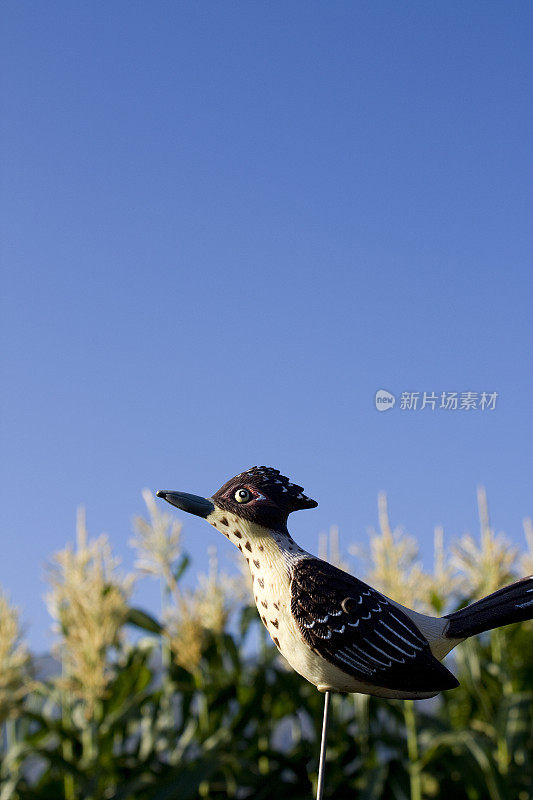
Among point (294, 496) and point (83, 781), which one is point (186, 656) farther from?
point (294, 496)

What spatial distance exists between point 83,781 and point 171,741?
0.56m

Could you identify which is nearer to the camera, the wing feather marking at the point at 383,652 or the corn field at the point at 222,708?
the wing feather marking at the point at 383,652

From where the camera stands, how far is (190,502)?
41.4 inches

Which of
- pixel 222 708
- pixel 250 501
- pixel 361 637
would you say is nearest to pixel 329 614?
pixel 361 637

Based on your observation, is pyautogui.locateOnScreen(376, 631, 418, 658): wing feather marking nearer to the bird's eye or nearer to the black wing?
the black wing

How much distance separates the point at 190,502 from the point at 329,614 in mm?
262

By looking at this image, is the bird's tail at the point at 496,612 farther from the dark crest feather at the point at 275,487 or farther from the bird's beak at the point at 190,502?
the bird's beak at the point at 190,502

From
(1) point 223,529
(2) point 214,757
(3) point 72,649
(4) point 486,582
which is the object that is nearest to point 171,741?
(2) point 214,757

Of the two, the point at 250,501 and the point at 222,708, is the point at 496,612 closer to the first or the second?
the point at 250,501

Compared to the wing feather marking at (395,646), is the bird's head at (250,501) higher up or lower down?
higher up

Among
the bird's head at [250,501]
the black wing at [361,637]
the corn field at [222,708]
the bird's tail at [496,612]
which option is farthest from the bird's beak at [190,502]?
the corn field at [222,708]

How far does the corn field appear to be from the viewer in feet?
8.74

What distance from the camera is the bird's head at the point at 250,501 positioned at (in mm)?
1026

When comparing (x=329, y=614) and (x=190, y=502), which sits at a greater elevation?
(x=190, y=502)
